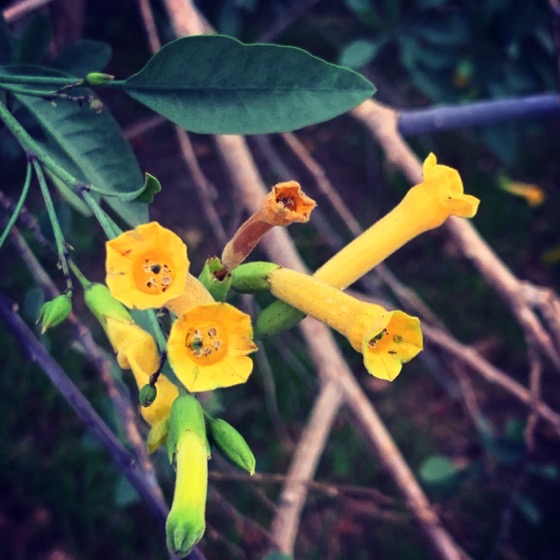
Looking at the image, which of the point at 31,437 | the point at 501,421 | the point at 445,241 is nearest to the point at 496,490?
the point at 501,421

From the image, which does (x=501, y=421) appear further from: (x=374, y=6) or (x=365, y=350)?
→ (x=365, y=350)

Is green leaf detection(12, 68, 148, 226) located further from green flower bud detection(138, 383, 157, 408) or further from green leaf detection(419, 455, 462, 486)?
green leaf detection(419, 455, 462, 486)

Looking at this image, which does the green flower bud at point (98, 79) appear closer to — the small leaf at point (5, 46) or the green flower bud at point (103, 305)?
the green flower bud at point (103, 305)

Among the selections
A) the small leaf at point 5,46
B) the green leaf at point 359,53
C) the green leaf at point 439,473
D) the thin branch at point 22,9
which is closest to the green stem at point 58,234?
the small leaf at point 5,46

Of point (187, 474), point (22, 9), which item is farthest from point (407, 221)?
point (22, 9)

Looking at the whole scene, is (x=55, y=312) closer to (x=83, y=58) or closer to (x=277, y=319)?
(x=277, y=319)

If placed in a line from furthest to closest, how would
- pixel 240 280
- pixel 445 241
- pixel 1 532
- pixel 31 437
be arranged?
pixel 445 241
pixel 31 437
pixel 1 532
pixel 240 280
